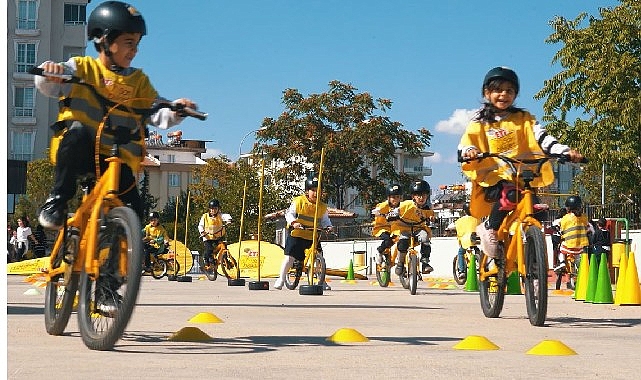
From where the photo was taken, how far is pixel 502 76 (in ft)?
31.6

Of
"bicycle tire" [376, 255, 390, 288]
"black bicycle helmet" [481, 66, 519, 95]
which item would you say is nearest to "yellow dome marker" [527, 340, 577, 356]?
"black bicycle helmet" [481, 66, 519, 95]

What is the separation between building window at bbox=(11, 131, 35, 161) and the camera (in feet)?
274

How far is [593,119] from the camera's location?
43.4m

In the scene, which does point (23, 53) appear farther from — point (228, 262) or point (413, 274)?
point (413, 274)

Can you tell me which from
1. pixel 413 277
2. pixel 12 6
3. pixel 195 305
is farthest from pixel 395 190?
pixel 12 6

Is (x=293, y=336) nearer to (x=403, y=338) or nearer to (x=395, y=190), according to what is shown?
(x=403, y=338)

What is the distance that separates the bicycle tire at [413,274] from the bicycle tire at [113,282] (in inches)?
401

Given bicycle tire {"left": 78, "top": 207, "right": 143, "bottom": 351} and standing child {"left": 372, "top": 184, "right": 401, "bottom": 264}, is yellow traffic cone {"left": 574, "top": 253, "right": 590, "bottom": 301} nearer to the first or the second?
standing child {"left": 372, "top": 184, "right": 401, "bottom": 264}

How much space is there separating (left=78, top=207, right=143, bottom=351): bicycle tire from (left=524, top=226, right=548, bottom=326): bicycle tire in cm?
360

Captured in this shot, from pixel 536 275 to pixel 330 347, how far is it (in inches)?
111

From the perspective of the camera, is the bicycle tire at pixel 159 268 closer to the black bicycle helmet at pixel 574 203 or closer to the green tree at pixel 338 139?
the black bicycle helmet at pixel 574 203

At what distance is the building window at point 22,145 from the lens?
8344cm

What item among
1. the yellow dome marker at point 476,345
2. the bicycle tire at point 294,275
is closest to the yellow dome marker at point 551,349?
the yellow dome marker at point 476,345

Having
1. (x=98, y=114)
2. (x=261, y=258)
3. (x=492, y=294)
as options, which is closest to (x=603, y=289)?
(x=492, y=294)
